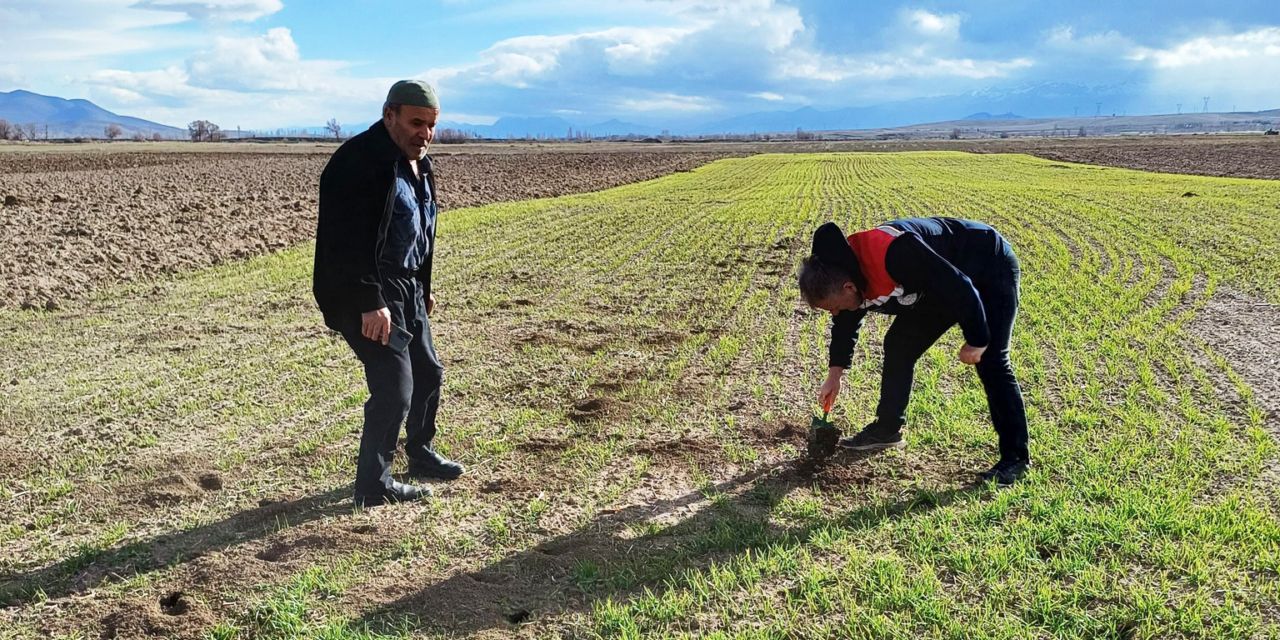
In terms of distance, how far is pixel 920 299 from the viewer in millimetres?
3990

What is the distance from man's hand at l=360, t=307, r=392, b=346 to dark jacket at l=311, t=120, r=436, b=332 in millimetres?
28

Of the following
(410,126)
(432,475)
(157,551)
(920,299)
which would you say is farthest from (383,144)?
(920,299)

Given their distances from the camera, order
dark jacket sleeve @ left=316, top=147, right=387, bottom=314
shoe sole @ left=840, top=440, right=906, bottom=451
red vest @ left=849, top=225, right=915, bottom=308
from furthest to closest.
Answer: shoe sole @ left=840, top=440, right=906, bottom=451 → red vest @ left=849, top=225, right=915, bottom=308 → dark jacket sleeve @ left=316, top=147, right=387, bottom=314

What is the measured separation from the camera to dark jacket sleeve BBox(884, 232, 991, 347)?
3582 millimetres

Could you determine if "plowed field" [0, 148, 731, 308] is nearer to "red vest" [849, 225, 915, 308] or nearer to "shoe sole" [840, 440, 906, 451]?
"shoe sole" [840, 440, 906, 451]

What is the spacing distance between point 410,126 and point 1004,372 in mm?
2980

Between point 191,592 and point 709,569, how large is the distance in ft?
6.99

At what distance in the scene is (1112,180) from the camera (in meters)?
28.9

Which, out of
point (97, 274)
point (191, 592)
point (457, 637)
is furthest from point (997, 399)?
point (97, 274)

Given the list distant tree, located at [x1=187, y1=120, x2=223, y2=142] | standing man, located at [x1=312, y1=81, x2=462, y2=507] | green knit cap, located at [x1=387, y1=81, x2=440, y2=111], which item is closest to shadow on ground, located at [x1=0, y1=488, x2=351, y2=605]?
standing man, located at [x1=312, y1=81, x2=462, y2=507]

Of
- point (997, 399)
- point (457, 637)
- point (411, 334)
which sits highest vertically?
point (411, 334)

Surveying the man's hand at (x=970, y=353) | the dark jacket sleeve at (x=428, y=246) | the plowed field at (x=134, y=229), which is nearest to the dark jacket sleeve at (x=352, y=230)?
the dark jacket sleeve at (x=428, y=246)

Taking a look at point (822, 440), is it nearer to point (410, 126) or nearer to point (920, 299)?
point (920, 299)

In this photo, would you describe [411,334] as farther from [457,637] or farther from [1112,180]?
[1112,180]
